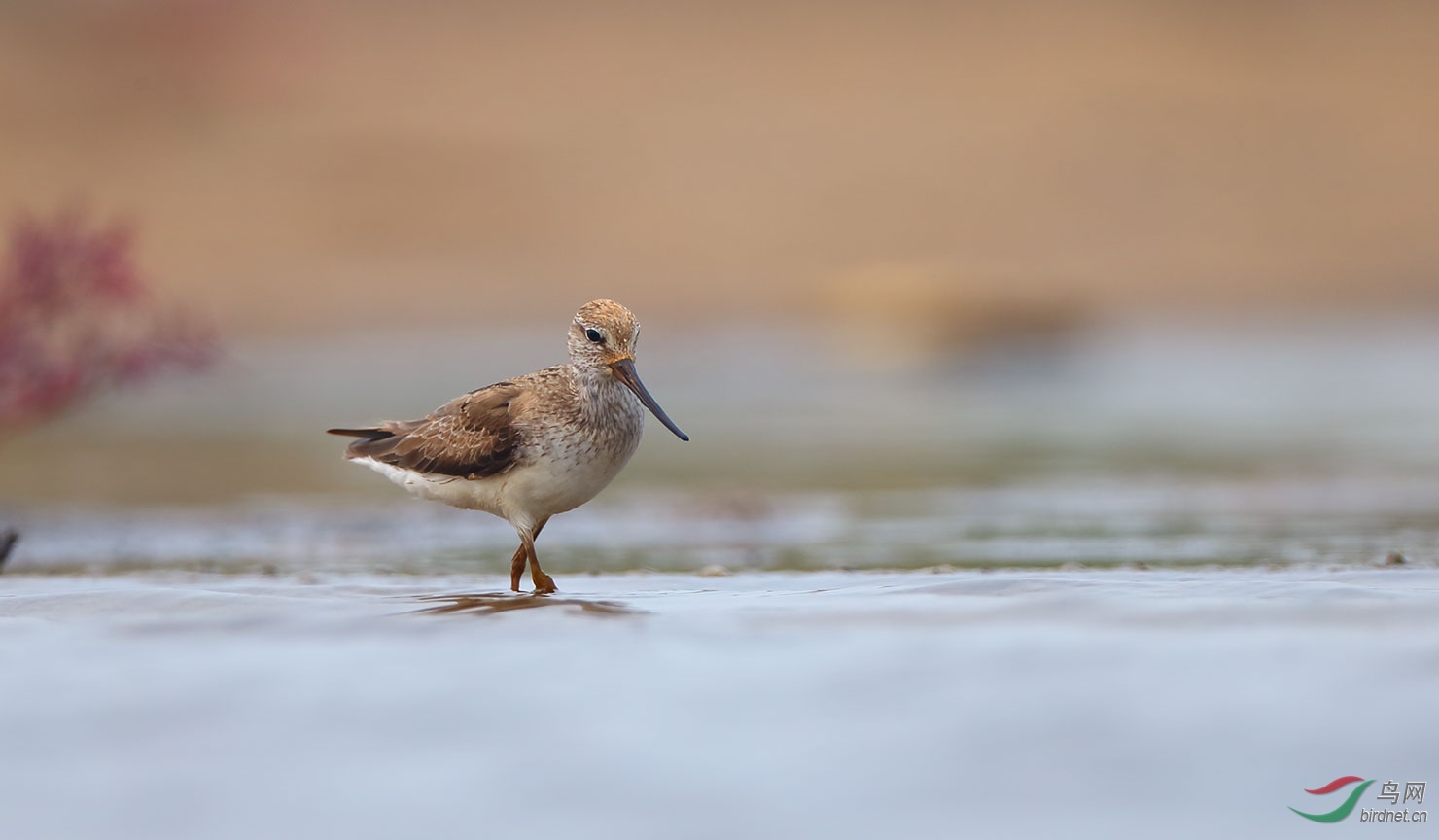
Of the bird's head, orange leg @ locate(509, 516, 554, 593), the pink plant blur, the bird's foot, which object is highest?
the pink plant blur

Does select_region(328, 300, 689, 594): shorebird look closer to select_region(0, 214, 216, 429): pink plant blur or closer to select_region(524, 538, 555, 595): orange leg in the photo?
select_region(524, 538, 555, 595): orange leg

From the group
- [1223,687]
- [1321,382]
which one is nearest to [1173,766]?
[1223,687]

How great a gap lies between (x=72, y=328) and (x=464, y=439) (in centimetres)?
635

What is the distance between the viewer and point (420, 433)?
7.60m

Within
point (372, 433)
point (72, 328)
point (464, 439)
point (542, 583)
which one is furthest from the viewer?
point (72, 328)

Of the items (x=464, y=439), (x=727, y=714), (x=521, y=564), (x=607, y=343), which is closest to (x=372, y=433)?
(x=464, y=439)

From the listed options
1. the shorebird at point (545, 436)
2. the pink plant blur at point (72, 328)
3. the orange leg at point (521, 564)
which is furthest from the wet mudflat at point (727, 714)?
the pink plant blur at point (72, 328)

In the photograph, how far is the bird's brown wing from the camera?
23.1ft

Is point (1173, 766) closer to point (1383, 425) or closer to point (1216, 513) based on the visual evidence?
point (1216, 513)

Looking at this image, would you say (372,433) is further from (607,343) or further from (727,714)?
(727,714)

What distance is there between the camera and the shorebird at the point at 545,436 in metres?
6.91

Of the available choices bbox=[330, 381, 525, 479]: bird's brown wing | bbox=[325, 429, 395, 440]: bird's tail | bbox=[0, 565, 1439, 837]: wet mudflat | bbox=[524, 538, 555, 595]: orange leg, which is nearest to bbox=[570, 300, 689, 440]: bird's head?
bbox=[330, 381, 525, 479]: bird's brown wing

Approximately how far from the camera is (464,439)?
23.6 ft

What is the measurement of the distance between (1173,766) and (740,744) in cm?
117
